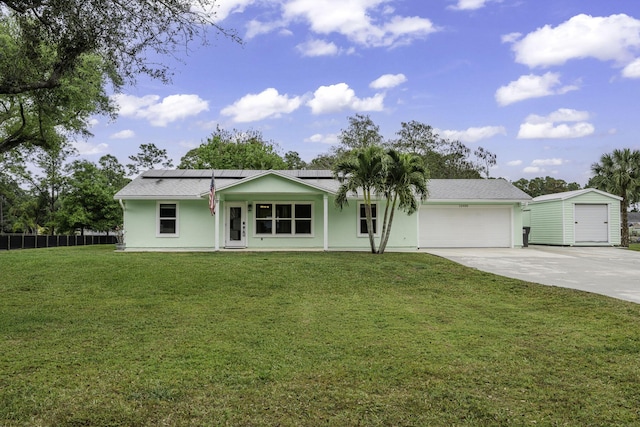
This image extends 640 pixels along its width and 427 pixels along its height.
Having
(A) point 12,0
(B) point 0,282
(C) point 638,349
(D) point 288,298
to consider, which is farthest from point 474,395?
(B) point 0,282

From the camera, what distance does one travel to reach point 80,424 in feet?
10.8

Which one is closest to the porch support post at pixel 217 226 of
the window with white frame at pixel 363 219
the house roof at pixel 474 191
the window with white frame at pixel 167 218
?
the window with white frame at pixel 167 218

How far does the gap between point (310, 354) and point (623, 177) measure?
83.8 feet

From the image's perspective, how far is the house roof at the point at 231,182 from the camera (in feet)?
59.5

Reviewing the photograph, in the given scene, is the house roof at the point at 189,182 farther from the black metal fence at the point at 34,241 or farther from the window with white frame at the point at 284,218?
the black metal fence at the point at 34,241

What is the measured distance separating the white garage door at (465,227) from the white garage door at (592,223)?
4.14 m

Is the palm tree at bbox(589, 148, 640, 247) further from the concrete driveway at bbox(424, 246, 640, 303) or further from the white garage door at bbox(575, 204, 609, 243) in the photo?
the concrete driveway at bbox(424, 246, 640, 303)

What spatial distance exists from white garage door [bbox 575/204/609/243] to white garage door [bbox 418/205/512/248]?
4.14m

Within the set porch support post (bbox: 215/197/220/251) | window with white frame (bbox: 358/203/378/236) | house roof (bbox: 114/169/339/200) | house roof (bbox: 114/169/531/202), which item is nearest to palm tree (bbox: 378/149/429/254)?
house roof (bbox: 114/169/339/200)

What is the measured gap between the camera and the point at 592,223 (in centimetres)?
2150

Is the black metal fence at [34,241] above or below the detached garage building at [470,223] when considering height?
below

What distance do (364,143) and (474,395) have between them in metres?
34.4

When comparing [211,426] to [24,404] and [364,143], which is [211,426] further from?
[364,143]

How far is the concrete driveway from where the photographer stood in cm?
946
